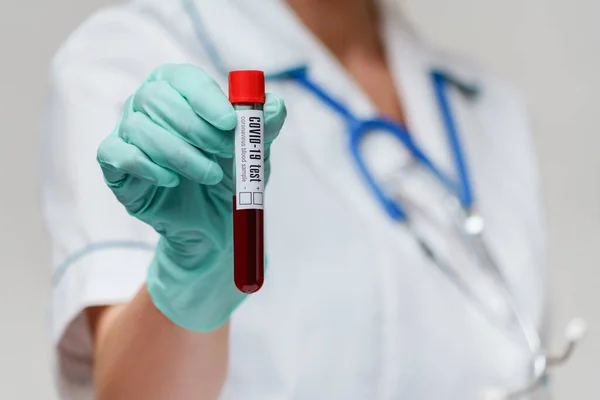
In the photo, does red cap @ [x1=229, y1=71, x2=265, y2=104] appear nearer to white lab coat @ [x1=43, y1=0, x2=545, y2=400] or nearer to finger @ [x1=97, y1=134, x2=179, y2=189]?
finger @ [x1=97, y1=134, x2=179, y2=189]

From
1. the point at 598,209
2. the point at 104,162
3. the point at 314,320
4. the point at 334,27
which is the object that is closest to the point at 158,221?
the point at 104,162

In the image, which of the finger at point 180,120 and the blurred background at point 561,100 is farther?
the blurred background at point 561,100

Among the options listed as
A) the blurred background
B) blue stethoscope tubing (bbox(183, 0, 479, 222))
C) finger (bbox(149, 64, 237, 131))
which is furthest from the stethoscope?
the blurred background

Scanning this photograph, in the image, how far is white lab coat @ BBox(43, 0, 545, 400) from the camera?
2.47ft

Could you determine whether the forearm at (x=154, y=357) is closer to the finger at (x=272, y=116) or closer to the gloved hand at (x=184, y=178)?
the gloved hand at (x=184, y=178)

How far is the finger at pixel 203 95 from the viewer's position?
54 centimetres

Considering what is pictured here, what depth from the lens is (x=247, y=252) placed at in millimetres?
530

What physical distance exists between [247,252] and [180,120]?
99 mm

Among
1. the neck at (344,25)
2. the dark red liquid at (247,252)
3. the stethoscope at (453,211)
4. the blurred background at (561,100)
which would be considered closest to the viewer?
the dark red liquid at (247,252)

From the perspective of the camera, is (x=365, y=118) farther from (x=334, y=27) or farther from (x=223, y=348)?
(x=223, y=348)

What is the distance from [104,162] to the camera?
57cm

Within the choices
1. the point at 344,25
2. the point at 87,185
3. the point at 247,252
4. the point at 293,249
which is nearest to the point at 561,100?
the point at 344,25

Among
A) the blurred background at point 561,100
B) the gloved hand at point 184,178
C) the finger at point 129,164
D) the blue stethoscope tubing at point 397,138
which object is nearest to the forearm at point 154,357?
the gloved hand at point 184,178

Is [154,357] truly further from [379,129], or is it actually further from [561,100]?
[561,100]
